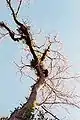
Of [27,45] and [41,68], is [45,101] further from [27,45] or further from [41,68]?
[27,45]

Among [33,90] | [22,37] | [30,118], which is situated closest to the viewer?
[30,118]

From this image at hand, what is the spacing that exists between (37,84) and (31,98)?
103 centimetres

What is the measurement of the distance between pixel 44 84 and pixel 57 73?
33.5 inches

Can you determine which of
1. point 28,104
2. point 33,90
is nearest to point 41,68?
point 33,90

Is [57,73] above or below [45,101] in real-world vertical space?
above

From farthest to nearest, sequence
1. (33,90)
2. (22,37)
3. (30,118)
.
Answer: (22,37) < (33,90) < (30,118)

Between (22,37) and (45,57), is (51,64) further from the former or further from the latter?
(22,37)

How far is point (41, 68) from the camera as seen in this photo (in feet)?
46.9

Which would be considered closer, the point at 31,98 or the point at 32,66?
the point at 31,98

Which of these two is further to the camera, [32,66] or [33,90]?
[32,66]

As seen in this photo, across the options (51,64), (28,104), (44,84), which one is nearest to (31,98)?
(28,104)

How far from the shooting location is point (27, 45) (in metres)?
14.3

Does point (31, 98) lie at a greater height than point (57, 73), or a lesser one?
lesser

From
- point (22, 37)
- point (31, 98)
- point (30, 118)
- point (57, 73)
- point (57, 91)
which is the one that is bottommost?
point (30, 118)
